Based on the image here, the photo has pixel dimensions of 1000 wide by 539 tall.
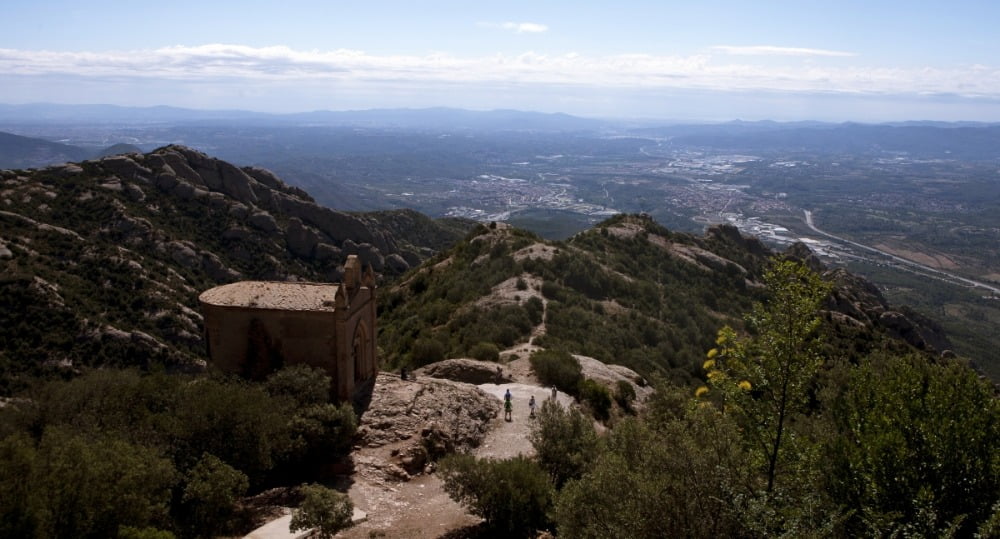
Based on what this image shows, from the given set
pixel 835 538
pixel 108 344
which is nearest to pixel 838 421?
pixel 835 538

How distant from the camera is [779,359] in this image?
35.4ft

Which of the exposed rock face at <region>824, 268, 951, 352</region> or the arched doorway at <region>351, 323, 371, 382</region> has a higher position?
the arched doorway at <region>351, 323, 371, 382</region>

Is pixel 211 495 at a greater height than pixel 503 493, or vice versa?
pixel 211 495

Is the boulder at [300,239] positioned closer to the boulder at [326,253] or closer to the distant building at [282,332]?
the boulder at [326,253]

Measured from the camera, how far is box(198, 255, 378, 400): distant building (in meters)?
20.4

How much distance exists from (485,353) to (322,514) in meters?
18.4

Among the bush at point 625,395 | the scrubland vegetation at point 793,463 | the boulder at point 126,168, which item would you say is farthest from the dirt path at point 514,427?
the boulder at point 126,168

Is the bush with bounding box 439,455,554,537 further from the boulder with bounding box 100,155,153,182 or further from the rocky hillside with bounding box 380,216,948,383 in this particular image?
the boulder with bounding box 100,155,153,182

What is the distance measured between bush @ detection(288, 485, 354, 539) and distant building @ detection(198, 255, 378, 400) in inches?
258

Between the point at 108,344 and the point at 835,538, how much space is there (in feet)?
142

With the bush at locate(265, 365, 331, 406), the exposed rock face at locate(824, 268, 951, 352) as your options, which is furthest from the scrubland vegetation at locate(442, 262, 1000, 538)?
the exposed rock face at locate(824, 268, 951, 352)

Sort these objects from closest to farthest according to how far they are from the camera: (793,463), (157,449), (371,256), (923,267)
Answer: (793,463)
(157,449)
(371,256)
(923,267)

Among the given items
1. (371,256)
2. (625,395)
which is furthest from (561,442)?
(371,256)

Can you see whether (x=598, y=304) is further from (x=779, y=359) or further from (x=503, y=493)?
(x=779, y=359)
